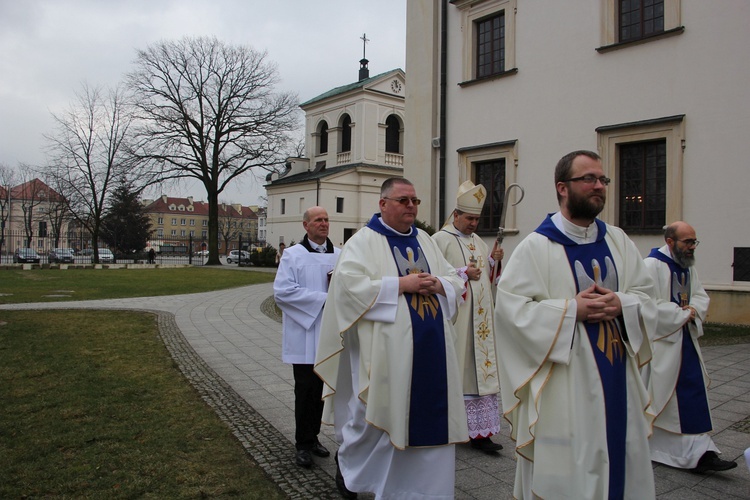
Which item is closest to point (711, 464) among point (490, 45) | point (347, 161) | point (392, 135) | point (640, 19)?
point (640, 19)

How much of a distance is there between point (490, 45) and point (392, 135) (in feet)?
97.2

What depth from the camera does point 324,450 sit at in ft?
16.1

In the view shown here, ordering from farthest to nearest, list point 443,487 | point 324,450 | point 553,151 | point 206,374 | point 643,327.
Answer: point 553,151 < point 206,374 < point 324,450 < point 443,487 < point 643,327

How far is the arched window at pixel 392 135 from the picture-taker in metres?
45.1

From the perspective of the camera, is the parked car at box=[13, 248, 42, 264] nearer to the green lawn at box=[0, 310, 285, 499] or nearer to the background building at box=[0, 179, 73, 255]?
the background building at box=[0, 179, 73, 255]

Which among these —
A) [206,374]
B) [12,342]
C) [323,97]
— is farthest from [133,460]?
[323,97]

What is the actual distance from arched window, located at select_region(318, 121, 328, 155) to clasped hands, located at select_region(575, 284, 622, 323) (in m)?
44.7

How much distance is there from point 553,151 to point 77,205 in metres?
40.1

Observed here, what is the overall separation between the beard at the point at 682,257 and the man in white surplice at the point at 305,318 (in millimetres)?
2903

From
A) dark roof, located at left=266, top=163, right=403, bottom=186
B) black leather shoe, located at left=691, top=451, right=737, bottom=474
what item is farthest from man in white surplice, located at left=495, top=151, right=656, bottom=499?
dark roof, located at left=266, top=163, right=403, bottom=186

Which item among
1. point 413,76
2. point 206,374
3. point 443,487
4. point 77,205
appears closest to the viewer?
point 443,487

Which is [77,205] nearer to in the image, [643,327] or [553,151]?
[553,151]

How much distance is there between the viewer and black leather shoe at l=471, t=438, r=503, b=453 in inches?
196

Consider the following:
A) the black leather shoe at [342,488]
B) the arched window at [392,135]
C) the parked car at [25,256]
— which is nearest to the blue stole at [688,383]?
the black leather shoe at [342,488]
